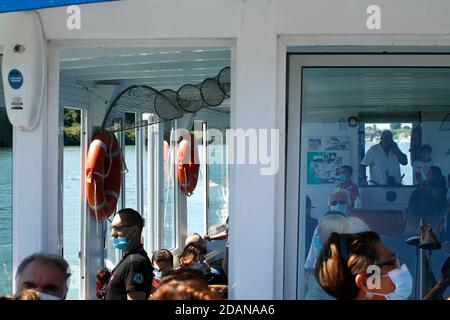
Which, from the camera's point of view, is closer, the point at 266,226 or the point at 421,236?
the point at 266,226

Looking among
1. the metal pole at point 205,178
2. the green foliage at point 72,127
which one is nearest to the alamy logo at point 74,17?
the green foliage at point 72,127

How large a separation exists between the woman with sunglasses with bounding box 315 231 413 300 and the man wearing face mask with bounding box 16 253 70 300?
1175 millimetres

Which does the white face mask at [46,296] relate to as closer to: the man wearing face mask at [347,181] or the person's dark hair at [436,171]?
the man wearing face mask at [347,181]

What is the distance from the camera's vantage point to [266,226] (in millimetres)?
3285

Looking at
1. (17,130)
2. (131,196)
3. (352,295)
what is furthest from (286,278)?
(131,196)

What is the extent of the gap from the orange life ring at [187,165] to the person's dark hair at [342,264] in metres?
5.39

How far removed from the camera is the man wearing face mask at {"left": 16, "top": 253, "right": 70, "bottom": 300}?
3188 mm

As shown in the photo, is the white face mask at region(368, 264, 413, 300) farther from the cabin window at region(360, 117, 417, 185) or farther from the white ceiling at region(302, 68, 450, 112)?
the white ceiling at region(302, 68, 450, 112)

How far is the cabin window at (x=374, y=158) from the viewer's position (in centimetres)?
364

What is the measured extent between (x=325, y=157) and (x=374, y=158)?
0.85ft

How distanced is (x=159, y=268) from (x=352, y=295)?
131 inches

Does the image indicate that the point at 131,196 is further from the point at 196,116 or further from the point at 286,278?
the point at 286,278

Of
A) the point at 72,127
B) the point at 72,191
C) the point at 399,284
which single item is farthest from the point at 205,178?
the point at 399,284

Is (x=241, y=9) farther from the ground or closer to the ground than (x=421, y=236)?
farther from the ground
